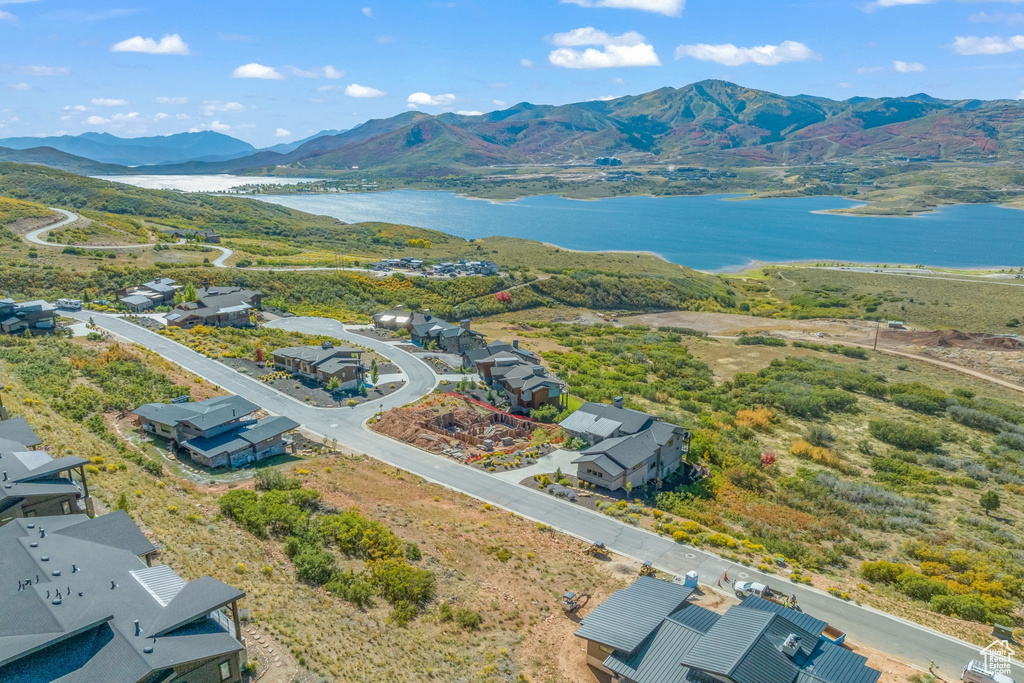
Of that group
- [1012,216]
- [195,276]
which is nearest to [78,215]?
[195,276]

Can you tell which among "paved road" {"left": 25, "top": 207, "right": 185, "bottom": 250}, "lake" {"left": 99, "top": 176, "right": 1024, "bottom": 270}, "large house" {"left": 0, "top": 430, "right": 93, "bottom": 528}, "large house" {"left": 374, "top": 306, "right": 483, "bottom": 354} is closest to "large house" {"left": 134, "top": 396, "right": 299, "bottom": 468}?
"large house" {"left": 0, "top": 430, "right": 93, "bottom": 528}

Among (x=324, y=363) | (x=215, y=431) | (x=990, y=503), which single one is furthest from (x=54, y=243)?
(x=990, y=503)

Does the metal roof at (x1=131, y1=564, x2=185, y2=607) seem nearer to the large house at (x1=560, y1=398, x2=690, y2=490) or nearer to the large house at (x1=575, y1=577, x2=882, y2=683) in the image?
the large house at (x1=575, y1=577, x2=882, y2=683)

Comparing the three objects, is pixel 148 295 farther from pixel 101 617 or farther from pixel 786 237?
pixel 786 237

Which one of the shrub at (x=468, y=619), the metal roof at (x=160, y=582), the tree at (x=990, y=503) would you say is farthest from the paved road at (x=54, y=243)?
the tree at (x=990, y=503)

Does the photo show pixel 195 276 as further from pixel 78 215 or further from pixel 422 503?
pixel 422 503

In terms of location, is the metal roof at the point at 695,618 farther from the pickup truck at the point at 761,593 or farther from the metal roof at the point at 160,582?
the metal roof at the point at 160,582
